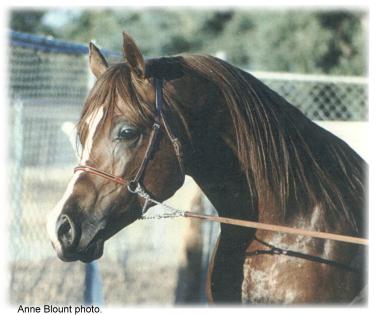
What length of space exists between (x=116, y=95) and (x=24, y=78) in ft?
9.29

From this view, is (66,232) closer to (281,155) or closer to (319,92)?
(281,155)

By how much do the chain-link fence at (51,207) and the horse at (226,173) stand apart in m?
1.59

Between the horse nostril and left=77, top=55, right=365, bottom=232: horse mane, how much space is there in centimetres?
36

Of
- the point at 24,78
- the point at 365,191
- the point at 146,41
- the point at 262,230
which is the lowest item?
the point at 262,230

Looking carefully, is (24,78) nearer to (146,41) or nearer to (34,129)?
(34,129)

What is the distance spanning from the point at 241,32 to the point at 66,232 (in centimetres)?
1694

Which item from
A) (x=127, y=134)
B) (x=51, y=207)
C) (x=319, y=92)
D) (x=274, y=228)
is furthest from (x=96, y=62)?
(x=319, y=92)

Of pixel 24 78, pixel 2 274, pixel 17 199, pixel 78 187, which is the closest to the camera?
pixel 78 187


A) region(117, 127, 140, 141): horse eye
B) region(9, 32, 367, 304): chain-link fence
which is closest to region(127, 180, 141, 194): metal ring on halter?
region(117, 127, 140, 141): horse eye

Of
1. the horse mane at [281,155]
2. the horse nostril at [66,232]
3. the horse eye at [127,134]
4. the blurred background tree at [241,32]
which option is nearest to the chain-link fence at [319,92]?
the horse mane at [281,155]

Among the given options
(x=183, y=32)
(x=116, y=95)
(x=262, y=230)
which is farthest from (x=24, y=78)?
(x=183, y=32)

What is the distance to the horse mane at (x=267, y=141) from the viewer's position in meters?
2.42

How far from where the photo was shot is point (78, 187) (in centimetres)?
232

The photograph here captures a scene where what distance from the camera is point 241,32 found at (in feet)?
60.9
